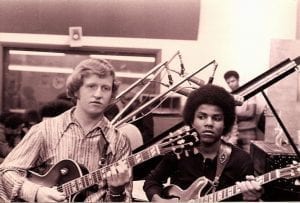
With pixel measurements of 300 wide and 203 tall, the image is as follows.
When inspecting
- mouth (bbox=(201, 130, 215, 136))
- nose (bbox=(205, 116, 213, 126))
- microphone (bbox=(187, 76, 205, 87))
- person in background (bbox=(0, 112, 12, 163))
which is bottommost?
person in background (bbox=(0, 112, 12, 163))

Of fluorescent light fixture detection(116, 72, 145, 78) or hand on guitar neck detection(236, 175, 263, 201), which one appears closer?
hand on guitar neck detection(236, 175, 263, 201)

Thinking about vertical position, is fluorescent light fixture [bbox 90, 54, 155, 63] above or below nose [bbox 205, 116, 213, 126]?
above

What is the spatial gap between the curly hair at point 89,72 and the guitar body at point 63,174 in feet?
0.54

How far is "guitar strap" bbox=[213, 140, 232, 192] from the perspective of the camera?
85 centimetres

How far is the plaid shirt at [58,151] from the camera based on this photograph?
0.88 meters

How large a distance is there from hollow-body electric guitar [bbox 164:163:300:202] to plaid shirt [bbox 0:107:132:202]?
0.10 meters

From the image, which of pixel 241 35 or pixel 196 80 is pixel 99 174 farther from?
pixel 241 35

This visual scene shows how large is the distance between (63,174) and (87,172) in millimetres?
53

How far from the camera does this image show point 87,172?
869 millimetres

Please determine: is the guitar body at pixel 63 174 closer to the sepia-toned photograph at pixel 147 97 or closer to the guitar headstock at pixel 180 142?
A: the sepia-toned photograph at pixel 147 97

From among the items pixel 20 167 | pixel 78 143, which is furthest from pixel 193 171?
pixel 20 167

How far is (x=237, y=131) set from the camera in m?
0.93

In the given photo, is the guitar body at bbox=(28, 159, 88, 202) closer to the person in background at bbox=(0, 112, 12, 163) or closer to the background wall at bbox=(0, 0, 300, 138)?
the person in background at bbox=(0, 112, 12, 163)

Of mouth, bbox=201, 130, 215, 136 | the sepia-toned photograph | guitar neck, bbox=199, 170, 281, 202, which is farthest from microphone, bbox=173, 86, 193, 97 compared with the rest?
guitar neck, bbox=199, 170, 281, 202
